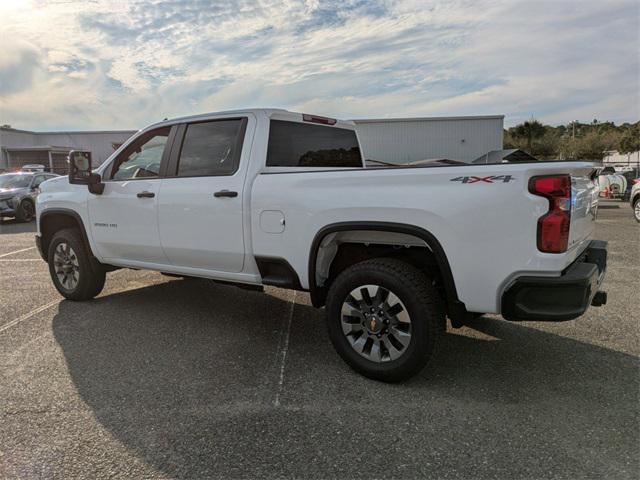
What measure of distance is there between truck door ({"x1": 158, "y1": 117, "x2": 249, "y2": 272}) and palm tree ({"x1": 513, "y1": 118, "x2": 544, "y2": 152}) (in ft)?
150

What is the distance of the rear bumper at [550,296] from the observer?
2.80 metres

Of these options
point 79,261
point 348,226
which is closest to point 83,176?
point 79,261

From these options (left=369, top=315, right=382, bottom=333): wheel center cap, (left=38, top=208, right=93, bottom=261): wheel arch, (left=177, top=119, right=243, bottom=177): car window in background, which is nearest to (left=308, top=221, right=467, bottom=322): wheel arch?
(left=369, top=315, right=382, bottom=333): wheel center cap

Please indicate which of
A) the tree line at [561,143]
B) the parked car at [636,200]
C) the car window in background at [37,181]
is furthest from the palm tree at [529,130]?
the car window in background at [37,181]

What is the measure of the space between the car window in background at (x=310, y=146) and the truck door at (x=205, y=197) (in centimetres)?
29

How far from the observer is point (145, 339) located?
4309mm

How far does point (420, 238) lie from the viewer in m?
3.12

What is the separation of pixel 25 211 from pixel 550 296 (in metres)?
16.0

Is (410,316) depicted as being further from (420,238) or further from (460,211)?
(460,211)

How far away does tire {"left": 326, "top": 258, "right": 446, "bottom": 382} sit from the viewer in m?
3.16

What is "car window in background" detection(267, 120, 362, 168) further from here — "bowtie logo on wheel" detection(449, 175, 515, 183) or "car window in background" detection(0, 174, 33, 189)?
"car window in background" detection(0, 174, 33, 189)

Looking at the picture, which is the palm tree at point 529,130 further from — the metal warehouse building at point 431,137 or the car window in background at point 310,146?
the car window in background at point 310,146

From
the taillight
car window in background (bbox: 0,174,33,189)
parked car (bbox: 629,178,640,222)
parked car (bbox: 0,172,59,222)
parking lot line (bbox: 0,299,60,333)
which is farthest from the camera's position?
car window in background (bbox: 0,174,33,189)

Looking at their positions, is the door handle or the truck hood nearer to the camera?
the door handle
